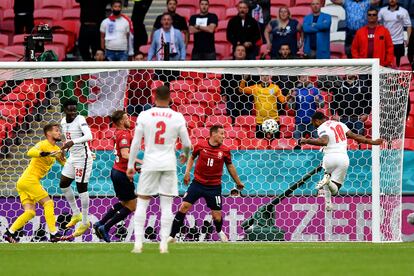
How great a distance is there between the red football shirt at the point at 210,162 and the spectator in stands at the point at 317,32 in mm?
4686

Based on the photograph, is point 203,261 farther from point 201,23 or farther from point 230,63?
point 201,23

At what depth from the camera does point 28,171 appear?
54.7ft

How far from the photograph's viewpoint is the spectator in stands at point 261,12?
22.1 meters

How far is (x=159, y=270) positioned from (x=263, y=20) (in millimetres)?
12632

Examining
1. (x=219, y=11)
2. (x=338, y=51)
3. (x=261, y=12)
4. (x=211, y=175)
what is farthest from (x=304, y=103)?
(x=219, y=11)

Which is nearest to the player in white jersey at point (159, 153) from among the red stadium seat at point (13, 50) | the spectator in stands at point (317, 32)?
the spectator in stands at point (317, 32)

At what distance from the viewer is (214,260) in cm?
1187

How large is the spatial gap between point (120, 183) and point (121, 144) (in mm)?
578

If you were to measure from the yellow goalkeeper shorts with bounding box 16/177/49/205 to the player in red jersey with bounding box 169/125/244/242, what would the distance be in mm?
1916

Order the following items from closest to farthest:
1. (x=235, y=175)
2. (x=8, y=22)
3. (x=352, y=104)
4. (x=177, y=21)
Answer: (x=235, y=175), (x=352, y=104), (x=177, y=21), (x=8, y=22)

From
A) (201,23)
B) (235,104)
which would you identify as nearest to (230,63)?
(235,104)

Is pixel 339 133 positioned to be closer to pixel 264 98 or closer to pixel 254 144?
pixel 254 144

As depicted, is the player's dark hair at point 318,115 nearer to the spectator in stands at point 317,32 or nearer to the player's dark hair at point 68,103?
the player's dark hair at point 68,103

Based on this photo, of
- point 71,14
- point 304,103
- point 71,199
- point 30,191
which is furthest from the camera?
point 71,14
